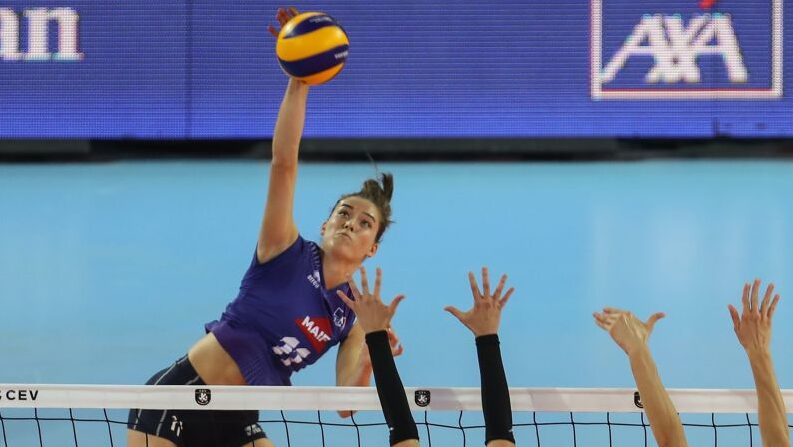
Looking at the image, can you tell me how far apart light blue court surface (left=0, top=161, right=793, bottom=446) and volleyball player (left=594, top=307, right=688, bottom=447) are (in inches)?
77.8

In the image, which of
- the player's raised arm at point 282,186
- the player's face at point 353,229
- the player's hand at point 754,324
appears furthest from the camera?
the player's face at point 353,229

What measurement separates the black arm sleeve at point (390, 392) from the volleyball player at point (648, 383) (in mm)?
582

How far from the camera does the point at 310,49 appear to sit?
3705 mm

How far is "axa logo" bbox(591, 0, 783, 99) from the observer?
48.3ft

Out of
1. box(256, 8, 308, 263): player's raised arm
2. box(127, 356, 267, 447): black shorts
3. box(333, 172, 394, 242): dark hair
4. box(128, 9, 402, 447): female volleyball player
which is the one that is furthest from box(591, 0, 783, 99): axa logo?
box(127, 356, 267, 447): black shorts

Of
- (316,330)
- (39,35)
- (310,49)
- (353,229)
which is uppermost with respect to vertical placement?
(39,35)

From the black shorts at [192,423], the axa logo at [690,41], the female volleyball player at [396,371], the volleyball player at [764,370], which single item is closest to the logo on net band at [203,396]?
the black shorts at [192,423]

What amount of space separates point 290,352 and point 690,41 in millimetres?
12273

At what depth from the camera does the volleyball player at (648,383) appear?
2908 millimetres

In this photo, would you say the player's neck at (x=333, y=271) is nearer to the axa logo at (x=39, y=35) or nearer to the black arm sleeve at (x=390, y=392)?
the black arm sleeve at (x=390, y=392)

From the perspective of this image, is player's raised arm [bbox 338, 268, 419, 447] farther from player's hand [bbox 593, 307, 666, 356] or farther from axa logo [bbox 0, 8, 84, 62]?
axa logo [bbox 0, 8, 84, 62]

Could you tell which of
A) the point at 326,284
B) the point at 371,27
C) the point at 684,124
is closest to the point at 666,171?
the point at 684,124

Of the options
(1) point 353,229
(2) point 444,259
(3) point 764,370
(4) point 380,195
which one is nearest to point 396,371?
(1) point 353,229

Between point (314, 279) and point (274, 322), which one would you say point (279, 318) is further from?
point (314, 279)
